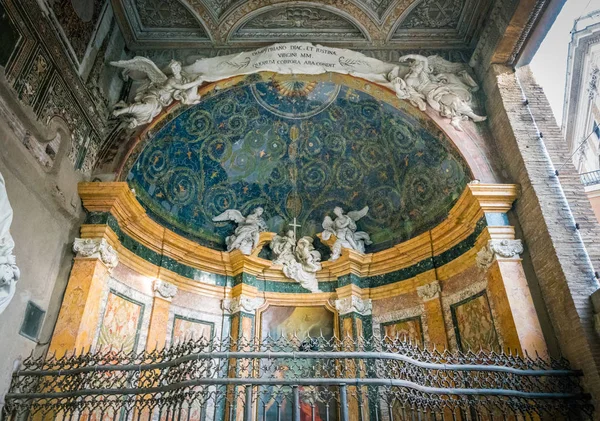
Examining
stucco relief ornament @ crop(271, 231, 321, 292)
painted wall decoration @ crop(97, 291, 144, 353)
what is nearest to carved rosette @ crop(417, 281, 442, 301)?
stucco relief ornament @ crop(271, 231, 321, 292)

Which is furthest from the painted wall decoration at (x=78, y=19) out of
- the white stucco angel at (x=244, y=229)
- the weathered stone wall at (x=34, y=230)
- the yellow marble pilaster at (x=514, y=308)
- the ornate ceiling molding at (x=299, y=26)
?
the yellow marble pilaster at (x=514, y=308)

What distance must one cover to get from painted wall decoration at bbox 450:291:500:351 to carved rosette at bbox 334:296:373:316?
2032mm

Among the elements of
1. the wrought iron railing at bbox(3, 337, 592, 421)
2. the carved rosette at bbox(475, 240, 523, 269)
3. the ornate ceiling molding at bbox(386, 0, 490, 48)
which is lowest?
the wrought iron railing at bbox(3, 337, 592, 421)

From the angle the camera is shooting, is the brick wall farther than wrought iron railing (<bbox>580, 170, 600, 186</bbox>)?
No

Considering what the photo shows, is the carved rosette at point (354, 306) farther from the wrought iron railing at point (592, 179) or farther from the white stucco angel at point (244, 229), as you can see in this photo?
the wrought iron railing at point (592, 179)

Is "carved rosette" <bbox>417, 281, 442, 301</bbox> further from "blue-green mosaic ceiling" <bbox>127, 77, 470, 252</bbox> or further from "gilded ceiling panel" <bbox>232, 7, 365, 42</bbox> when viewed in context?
"gilded ceiling panel" <bbox>232, 7, 365, 42</bbox>

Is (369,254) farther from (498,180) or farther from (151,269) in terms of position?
(151,269)

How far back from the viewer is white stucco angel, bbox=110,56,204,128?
27.8 feet

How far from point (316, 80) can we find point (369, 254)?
4.01 meters

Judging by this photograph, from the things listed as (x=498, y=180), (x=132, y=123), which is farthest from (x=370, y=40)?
(x=132, y=123)

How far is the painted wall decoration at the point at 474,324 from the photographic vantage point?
7.40 m

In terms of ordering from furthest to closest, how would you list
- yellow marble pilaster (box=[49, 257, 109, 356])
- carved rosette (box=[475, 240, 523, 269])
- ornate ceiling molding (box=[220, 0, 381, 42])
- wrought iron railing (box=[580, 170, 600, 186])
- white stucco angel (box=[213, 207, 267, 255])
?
wrought iron railing (box=[580, 170, 600, 186]), white stucco angel (box=[213, 207, 267, 255]), ornate ceiling molding (box=[220, 0, 381, 42]), carved rosette (box=[475, 240, 523, 269]), yellow marble pilaster (box=[49, 257, 109, 356])

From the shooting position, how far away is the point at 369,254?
10336mm

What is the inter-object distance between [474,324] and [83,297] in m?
6.34
